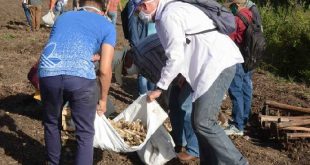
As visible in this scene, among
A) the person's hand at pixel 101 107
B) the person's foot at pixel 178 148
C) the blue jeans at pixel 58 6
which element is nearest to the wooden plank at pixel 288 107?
the person's foot at pixel 178 148

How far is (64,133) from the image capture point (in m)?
5.14

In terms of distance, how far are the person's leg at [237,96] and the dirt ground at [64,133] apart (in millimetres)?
213

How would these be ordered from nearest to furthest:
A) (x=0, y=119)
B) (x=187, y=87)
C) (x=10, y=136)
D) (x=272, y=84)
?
(x=187, y=87)
(x=10, y=136)
(x=0, y=119)
(x=272, y=84)

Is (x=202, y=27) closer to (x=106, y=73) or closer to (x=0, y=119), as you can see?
(x=106, y=73)

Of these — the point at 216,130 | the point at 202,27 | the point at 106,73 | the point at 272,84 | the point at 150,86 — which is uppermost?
the point at 202,27

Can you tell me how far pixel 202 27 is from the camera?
383cm

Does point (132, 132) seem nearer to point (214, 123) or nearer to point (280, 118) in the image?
point (214, 123)

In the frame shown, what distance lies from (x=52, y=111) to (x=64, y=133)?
1.31 m

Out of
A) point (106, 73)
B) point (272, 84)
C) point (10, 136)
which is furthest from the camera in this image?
point (272, 84)

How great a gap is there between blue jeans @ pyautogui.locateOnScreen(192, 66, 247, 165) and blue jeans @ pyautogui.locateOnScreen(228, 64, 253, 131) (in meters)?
1.46

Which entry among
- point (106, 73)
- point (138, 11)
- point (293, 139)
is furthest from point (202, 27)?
point (293, 139)

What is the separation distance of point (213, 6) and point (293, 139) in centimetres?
214

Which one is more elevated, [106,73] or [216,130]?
[106,73]

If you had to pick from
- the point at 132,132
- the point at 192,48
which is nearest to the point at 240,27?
the point at 192,48
